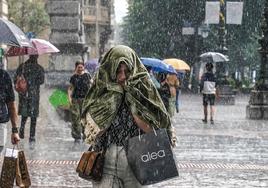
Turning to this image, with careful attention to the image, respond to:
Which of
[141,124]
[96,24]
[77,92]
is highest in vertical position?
[141,124]

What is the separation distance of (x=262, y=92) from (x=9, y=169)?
57.1 ft

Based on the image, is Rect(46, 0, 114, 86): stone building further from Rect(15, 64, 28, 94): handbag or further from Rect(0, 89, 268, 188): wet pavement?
Rect(15, 64, 28, 94): handbag

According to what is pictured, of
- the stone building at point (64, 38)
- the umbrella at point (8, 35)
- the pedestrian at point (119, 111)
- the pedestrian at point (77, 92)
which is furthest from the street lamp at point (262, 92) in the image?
the pedestrian at point (119, 111)

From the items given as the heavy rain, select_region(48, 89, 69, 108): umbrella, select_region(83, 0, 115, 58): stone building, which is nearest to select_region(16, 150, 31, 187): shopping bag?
the heavy rain

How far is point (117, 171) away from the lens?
548 cm

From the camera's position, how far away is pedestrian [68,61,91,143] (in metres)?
14.2

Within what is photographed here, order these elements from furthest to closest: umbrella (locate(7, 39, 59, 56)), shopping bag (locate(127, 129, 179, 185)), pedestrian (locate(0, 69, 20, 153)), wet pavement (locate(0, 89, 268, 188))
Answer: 1. umbrella (locate(7, 39, 59, 56))
2. wet pavement (locate(0, 89, 268, 188))
3. pedestrian (locate(0, 69, 20, 153))
4. shopping bag (locate(127, 129, 179, 185))

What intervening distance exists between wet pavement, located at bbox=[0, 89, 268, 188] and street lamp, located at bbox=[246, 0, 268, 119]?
203cm

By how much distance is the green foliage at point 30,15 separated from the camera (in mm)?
52031

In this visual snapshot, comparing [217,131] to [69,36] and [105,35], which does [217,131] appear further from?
[105,35]

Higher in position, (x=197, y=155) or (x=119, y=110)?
(x=119, y=110)

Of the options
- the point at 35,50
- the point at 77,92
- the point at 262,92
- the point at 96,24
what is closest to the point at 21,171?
the point at 35,50

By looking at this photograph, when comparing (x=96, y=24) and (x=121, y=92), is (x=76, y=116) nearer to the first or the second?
(x=121, y=92)

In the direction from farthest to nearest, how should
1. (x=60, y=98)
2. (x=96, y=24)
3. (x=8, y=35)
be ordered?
(x=96, y=24)
(x=60, y=98)
(x=8, y=35)
